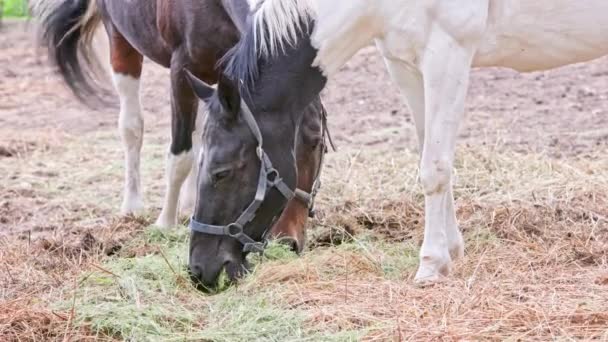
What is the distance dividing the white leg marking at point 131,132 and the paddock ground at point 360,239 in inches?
7.3

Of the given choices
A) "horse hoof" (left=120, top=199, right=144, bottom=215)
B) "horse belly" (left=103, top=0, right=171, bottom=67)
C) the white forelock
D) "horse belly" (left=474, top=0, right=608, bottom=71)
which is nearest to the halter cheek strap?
the white forelock

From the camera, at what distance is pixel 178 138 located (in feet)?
18.1

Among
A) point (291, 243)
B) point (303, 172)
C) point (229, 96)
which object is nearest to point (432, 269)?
point (291, 243)

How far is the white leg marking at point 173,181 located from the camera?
5.60 metres

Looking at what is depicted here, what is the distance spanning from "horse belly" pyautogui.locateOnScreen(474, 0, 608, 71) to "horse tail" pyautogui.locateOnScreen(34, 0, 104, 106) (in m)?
2.96

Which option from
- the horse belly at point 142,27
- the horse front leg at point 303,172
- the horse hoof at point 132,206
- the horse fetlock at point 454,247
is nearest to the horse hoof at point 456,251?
the horse fetlock at point 454,247

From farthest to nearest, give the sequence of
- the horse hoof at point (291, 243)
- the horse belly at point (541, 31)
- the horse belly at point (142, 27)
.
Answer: the horse belly at point (142, 27), the horse hoof at point (291, 243), the horse belly at point (541, 31)

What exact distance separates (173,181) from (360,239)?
1.17 metres

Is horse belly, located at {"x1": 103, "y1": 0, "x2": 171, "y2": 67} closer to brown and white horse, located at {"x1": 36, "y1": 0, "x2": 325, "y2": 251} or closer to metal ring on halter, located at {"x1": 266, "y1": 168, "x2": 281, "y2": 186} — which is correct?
brown and white horse, located at {"x1": 36, "y1": 0, "x2": 325, "y2": 251}

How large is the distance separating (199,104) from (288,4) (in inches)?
61.7

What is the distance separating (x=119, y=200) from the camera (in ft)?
21.8

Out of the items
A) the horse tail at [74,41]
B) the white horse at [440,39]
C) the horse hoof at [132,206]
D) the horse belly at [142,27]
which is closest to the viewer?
the white horse at [440,39]

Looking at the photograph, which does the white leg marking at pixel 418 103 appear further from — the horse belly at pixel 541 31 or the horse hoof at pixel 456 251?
the horse belly at pixel 541 31

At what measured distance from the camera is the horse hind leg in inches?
242
